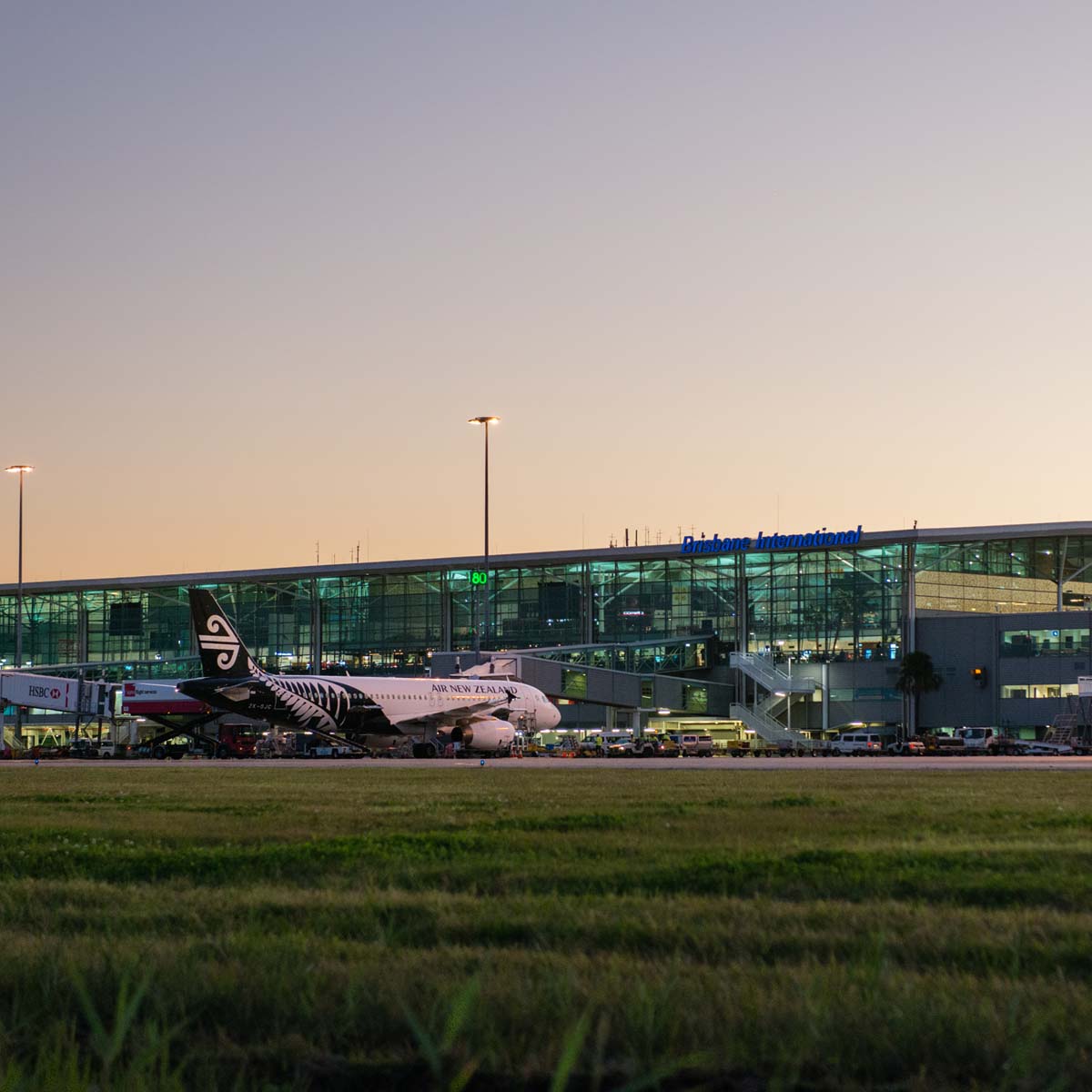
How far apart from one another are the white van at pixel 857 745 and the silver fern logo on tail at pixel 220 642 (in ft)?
135

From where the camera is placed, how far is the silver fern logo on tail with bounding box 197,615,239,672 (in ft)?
271

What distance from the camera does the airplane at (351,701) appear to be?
262 ft

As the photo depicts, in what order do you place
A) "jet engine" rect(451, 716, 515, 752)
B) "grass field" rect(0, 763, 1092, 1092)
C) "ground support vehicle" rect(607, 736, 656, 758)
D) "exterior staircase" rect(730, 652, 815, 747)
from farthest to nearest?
1. "exterior staircase" rect(730, 652, 815, 747)
2. "ground support vehicle" rect(607, 736, 656, 758)
3. "jet engine" rect(451, 716, 515, 752)
4. "grass field" rect(0, 763, 1092, 1092)

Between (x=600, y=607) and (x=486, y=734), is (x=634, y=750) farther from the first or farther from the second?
(x=600, y=607)

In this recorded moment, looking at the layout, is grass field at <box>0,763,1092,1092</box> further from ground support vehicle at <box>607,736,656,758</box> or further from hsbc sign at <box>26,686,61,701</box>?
hsbc sign at <box>26,686,61,701</box>

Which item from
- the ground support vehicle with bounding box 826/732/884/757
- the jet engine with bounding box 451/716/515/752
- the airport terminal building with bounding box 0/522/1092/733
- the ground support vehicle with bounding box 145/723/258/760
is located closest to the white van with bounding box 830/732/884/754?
the ground support vehicle with bounding box 826/732/884/757

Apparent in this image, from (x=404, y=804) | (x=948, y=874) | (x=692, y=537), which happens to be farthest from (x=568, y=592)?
(x=948, y=874)

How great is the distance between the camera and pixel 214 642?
272 feet

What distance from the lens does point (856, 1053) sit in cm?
525

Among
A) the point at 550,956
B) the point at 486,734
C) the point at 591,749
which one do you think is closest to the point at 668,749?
the point at 591,749

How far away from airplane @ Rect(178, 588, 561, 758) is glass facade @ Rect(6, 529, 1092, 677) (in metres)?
27.0

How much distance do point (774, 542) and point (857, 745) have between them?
2674 cm

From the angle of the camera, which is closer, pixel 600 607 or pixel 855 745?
pixel 855 745

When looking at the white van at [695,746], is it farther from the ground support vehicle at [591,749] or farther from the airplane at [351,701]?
the airplane at [351,701]
